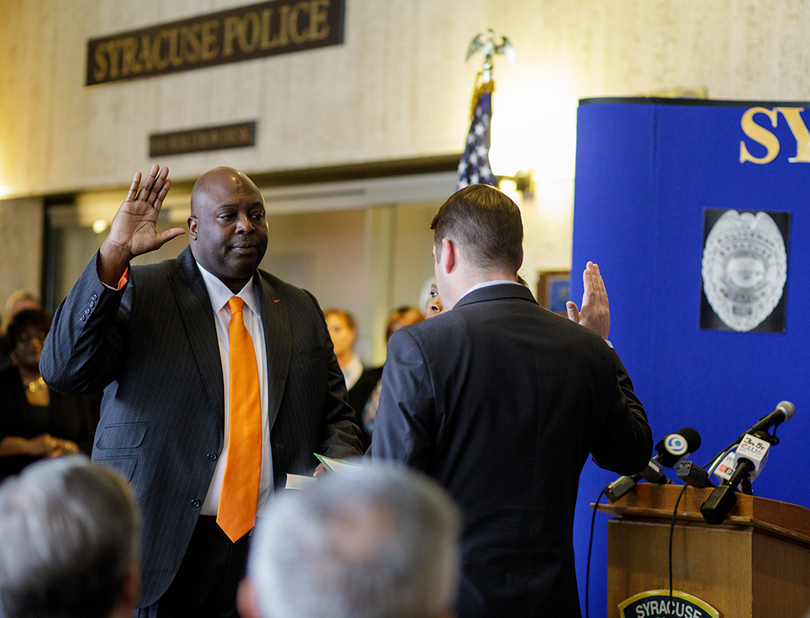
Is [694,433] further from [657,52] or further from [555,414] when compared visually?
[657,52]

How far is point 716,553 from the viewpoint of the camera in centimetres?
251

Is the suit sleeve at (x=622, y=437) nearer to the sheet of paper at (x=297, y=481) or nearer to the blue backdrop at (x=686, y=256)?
the sheet of paper at (x=297, y=481)

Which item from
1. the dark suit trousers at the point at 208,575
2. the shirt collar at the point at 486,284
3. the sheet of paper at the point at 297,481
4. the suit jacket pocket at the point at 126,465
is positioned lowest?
the dark suit trousers at the point at 208,575

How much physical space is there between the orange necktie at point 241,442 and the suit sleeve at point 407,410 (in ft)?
1.83

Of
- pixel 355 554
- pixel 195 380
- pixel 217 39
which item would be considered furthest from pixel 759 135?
pixel 217 39

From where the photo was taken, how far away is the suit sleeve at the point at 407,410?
1.87 meters

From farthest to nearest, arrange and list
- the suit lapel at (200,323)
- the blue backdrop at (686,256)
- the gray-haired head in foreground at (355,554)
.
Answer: the blue backdrop at (686,256)
the suit lapel at (200,323)
the gray-haired head in foreground at (355,554)

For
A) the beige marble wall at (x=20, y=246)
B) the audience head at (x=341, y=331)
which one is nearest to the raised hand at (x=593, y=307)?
the audience head at (x=341, y=331)

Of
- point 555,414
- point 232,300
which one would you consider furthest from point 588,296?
point 232,300

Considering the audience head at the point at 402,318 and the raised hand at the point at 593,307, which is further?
the audience head at the point at 402,318

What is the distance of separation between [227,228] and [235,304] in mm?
221

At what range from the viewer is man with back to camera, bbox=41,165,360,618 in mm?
2236

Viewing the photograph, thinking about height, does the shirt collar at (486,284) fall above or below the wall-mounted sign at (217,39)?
below

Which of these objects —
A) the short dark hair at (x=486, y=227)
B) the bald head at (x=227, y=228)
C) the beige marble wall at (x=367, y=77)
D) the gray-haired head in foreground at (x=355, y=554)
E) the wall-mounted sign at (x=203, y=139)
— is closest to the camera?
the gray-haired head in foreground at (x=355, y=554)
